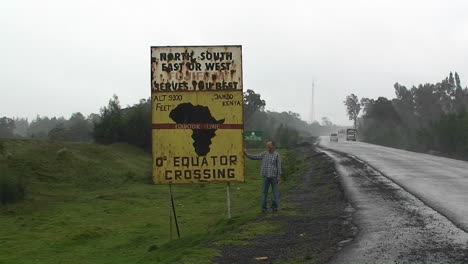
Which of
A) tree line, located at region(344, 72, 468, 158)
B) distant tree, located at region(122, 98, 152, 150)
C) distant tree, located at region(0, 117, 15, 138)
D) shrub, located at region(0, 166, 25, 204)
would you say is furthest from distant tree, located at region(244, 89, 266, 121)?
shrub, located at region(0, 166, 25, 204)

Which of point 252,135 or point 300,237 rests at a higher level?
point 252,135

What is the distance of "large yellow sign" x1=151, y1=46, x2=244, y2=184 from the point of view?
38.3 feet

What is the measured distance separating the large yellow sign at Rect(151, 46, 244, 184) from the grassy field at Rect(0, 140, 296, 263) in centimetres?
151

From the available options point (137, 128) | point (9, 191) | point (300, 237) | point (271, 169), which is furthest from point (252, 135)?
point (300, 237)

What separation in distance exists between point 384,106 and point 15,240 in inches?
3892

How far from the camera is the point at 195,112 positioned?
38.7 feet

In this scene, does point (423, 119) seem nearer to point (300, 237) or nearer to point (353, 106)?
point (353, 106)

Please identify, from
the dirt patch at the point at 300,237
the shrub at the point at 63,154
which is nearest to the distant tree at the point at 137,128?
the shrub at the point at 63,154

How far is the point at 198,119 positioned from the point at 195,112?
18cm

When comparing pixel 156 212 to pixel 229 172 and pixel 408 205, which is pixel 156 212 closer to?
pixel 229 172

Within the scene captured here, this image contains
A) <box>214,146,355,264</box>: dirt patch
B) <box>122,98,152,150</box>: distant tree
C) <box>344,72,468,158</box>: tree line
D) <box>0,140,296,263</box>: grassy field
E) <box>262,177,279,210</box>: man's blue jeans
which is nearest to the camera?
<box>214,146,355,264</box>: dirt patch

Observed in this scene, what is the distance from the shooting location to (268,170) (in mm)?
13172

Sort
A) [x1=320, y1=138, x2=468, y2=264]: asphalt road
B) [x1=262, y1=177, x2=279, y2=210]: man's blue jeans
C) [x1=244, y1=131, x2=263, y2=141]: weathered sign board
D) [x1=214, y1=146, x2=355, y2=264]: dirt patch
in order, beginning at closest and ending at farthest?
1. [x1=320, y1=138, x2=468, y2=264]: asphalt road
2. [x1=214, y1=146, x2=355, y2=264]: dirt patch
3. [x1=262, y1=177, x2=279, y2=210]: man's blue jeans
4. [x1=244, y1=131, x2=263, y2=141]: weathered sign board

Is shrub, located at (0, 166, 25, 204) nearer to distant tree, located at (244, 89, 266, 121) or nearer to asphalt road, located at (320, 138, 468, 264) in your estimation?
asphalt road, located at (320, 138, 468, 264)
